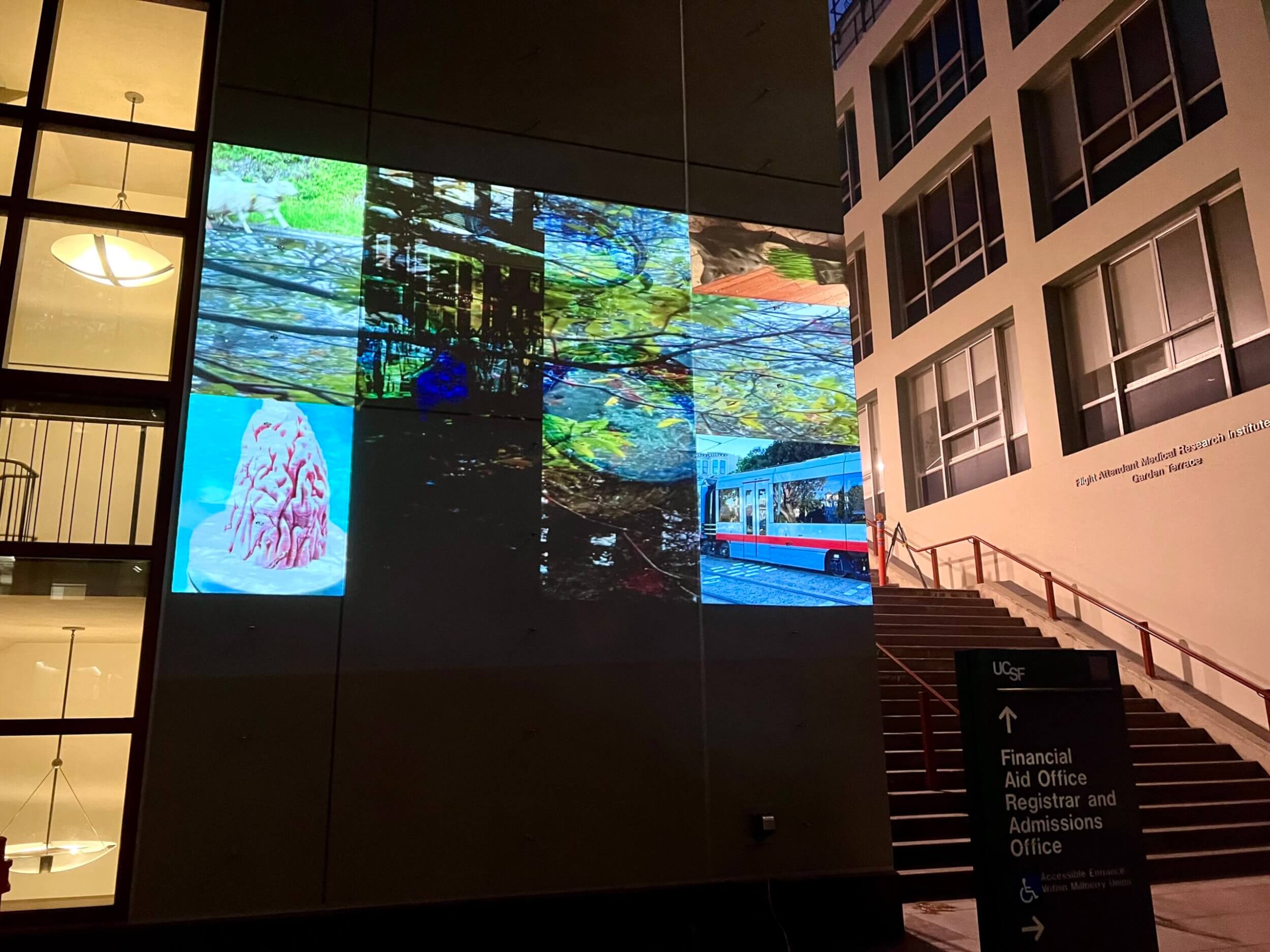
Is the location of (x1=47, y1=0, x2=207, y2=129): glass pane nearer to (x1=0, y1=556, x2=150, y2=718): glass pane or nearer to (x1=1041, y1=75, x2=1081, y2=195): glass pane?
(x1=0, y1=556, x2=150, y2=718): glass pane

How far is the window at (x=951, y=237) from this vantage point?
14.6 meters

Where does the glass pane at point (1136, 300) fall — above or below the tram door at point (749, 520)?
above

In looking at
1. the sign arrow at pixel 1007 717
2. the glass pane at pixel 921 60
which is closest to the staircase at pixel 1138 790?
the sign arrow at pixel 1007 717

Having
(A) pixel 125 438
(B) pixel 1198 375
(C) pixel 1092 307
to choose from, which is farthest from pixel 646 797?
(C) pixel 1092 307

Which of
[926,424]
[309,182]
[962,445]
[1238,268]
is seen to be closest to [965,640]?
[962,445]

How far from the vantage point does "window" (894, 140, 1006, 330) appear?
1455 cm

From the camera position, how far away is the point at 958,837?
709 cm

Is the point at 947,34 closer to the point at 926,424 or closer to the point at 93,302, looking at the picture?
the point at 926,424

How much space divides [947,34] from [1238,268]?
7.90 meters

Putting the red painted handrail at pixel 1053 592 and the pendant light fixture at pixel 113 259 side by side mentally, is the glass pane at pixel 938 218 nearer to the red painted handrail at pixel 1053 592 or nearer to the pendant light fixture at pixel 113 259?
the red painted handrail at pixel 1053 592

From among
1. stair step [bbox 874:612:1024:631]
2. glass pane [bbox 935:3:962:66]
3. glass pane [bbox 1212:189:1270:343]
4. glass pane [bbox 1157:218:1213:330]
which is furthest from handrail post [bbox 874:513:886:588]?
glass pane [bbox 935:3:962:66]

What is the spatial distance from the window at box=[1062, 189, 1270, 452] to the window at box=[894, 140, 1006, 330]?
204 cm

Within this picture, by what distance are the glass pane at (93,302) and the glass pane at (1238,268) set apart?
10.2 metres

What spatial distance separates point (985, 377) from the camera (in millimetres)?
14484
